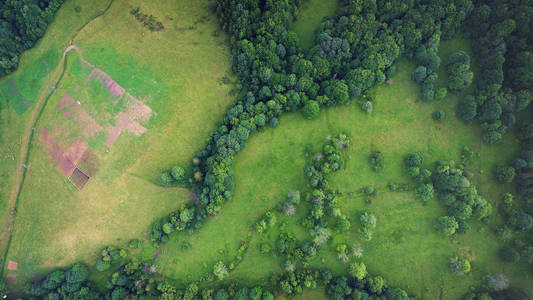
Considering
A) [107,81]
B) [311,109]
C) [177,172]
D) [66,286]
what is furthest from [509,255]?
[107,81]

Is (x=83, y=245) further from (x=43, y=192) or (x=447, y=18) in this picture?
(x=447, y=18)

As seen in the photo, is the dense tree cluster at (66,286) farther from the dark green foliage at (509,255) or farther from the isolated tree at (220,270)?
the dark green foliage at (509,255)

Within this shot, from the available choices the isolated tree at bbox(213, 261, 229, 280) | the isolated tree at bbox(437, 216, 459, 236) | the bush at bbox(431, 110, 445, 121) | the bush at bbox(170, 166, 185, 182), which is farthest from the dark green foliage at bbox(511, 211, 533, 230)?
the bush at bbox(170, 166, 185, 182)

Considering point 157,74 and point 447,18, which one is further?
point 157,74

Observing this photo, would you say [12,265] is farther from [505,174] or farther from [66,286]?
[505,174]

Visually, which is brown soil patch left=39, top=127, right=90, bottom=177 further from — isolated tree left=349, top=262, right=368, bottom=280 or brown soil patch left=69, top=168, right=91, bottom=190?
isolated tree left=349, top=262, right=368, bottom=280

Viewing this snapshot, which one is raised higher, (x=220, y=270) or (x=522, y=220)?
(x=522, y=220)

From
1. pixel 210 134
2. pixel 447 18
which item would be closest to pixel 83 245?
pixel 210 134
